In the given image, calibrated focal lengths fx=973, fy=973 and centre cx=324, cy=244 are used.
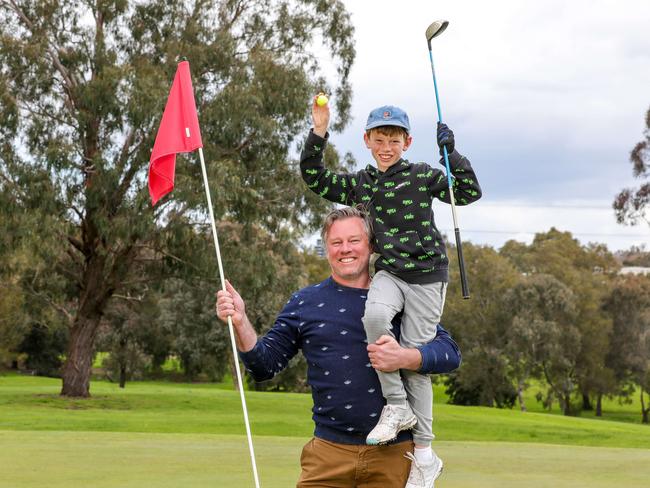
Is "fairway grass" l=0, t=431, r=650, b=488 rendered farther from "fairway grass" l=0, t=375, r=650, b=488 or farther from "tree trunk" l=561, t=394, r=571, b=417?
"tree trunk" l=561, t=394, r=571, b=417

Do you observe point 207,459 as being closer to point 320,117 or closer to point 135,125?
point 320,117

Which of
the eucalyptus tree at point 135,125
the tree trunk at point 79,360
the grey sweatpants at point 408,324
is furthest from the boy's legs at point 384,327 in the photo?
the tree trunk at point 79,360

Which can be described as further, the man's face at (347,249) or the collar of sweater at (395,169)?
the collar of sweater at (395,169)

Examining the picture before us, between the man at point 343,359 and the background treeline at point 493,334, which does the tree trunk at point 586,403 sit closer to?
the background treeline at point 493,334

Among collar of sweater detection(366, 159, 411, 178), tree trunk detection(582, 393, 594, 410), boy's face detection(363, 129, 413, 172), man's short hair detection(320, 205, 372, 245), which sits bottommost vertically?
tree trunk detection(582, 393, 594, 410)

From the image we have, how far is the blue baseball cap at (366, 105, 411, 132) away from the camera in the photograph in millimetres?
4367

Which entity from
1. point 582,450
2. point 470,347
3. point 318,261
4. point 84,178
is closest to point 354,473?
point 582,450

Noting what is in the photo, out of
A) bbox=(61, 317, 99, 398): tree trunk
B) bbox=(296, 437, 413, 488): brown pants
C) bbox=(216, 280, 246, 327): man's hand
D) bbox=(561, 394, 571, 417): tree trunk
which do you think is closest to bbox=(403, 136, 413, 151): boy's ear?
bbox=(216, 280, 246, 327): man's hand

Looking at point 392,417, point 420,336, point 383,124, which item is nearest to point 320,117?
point 383,124

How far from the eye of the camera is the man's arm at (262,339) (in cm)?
387

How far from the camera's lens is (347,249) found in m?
3.90

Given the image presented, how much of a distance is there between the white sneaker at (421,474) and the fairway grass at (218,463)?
4.48 meters

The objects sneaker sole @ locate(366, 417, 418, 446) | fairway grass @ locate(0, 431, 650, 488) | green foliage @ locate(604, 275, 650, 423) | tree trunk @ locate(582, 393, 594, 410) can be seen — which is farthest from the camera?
tree trunk @ locate(582, 393, 594, 410)

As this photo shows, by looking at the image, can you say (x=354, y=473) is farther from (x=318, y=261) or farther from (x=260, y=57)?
(x=318, y=261)
